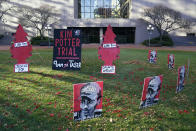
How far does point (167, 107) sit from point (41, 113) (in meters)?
3.29

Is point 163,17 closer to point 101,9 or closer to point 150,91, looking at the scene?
point 101,9

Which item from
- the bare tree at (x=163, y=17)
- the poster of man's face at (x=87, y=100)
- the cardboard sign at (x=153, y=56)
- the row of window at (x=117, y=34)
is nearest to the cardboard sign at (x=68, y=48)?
the poster of man's face at (x=87, y=100)

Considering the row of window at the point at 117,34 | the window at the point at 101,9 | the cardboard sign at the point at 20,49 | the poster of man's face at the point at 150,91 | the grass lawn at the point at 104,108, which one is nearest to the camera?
the grass lawn at the point at 104,108

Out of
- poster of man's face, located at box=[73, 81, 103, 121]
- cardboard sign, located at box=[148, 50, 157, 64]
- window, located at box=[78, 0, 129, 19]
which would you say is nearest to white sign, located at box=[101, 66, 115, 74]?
poster of man's face, located at box=[73, 81, 103, 121]

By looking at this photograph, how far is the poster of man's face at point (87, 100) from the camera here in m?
3.25

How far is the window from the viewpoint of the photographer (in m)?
40.8

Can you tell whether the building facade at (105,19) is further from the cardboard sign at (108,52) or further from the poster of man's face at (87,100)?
the poster of man's face at (87,100)

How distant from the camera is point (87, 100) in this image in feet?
11.0

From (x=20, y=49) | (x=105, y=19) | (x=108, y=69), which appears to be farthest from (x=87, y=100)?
(x=105, y=19)

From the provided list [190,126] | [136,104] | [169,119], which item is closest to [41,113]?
[136,104]

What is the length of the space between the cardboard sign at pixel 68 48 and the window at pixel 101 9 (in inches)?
1375

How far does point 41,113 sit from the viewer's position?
159 inches

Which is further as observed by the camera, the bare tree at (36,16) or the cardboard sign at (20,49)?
the bare tree at (36,16)

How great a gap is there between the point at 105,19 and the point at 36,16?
1505 cm
